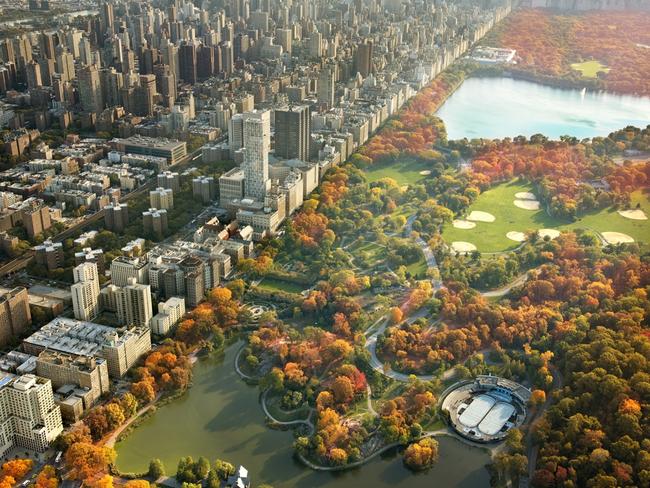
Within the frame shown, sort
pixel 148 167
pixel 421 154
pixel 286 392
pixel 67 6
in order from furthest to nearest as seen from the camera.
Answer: pixel 67 6
pixel 421 154
pixel 148 167
pixel 286 392

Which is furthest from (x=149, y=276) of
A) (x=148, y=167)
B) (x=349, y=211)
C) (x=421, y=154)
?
(x=421, y=154)

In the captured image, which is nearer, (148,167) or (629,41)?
(148,167)

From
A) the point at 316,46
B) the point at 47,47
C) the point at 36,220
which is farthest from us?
the point at 316,46

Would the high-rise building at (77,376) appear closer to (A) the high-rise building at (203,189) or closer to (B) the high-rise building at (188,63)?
(A) the high-rise building at (203,189)

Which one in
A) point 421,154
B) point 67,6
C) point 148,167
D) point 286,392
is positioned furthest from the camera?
point 67,6

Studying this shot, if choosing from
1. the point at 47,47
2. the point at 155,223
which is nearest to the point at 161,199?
the point at 155,223

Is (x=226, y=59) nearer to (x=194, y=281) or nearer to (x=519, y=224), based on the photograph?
(x=519, y=224)

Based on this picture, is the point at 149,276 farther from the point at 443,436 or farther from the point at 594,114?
the point at 594,114
